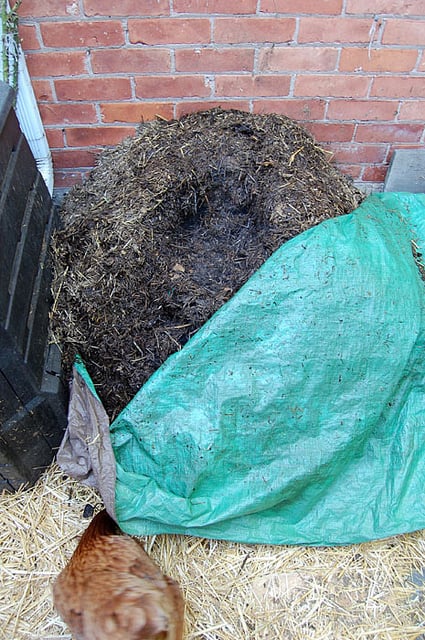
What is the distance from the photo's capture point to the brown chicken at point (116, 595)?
1.43m

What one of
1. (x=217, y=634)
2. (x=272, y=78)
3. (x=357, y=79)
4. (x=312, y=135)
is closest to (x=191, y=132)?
(x=272, y=78)

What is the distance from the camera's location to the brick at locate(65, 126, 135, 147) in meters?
2.76

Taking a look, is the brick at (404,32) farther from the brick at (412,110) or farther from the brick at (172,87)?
the brick at (172,87)

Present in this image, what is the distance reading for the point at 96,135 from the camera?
110 inches

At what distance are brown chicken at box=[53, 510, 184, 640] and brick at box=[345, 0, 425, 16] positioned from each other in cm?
264

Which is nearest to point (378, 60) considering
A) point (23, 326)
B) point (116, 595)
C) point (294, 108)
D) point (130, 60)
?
Answer: point (294, 108)

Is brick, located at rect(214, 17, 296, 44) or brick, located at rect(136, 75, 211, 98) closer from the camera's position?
brick, located at rect(214, 17, 296, 44)

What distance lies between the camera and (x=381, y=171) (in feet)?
10.1

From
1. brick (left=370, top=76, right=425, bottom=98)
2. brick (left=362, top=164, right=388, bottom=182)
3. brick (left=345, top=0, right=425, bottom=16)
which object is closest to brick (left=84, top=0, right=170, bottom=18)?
brick (left=345, top=0, right=425, bottom=16)

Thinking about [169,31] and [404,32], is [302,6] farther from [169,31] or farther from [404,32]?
[169,31]

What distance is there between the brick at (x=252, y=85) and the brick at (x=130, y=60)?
30cm

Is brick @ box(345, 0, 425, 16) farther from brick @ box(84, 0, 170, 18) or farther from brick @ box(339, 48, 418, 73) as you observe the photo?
brick @ box(84, 0, 170, 18)

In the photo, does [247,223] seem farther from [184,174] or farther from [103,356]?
[103,356]

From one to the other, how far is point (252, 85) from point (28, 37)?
1.14m
